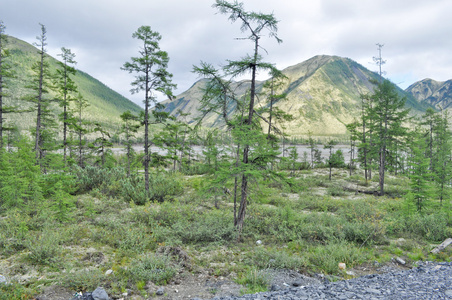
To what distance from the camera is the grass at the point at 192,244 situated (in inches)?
224

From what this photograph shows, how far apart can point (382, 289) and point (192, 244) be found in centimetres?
573

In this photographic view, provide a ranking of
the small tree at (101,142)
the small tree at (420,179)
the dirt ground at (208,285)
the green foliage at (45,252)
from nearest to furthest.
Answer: the dirt ground at (208,285) → the green foliage at (45,252) → the small tree at (420,179) → the small tree at (101,142)

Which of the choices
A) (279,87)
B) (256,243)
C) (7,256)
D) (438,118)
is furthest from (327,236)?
(438,118)

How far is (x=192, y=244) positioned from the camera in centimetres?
834

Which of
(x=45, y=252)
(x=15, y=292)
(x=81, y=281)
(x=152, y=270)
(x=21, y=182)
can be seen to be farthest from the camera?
(x=21, y=182)

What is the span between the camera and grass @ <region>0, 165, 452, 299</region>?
5.70m

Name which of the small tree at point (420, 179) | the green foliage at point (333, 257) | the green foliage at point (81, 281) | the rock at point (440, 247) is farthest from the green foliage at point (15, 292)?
the small tree at point (420, 179)

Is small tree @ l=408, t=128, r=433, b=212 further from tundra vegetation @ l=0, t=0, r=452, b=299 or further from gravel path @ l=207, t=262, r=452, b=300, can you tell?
gravel path @ l=207, t=262, r=452, b=300

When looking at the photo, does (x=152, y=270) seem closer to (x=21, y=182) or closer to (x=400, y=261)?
(x=400, y=261)

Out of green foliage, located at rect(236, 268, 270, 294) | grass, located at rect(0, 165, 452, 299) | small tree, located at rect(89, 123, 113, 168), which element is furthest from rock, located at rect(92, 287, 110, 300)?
small tree, located at rect(89, 123, 113, 168)

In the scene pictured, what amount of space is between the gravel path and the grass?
0.83m

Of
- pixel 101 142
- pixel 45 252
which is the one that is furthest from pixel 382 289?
pixel 101 142

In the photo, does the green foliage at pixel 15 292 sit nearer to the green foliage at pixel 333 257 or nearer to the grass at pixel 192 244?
the grass at pixel 192 244

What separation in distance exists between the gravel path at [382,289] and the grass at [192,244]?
2.72ft
